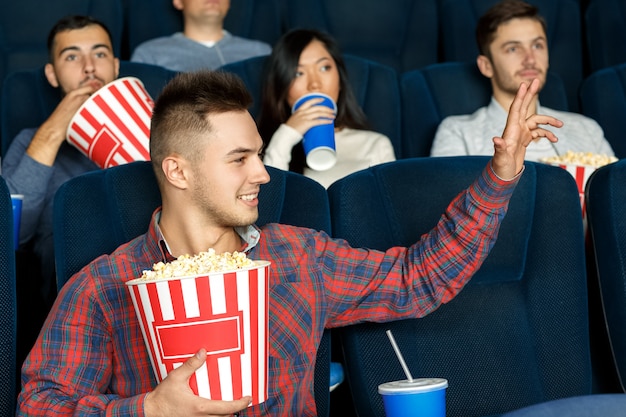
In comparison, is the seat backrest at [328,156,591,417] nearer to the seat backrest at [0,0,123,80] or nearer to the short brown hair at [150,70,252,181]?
the short brown hair at [150,70,252,181]

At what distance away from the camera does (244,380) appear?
3.13 ft

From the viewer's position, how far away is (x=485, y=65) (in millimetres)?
2277

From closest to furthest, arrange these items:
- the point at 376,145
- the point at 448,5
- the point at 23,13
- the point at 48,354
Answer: the point at 48,354 < the point at 376,145 < the point at 23,13 < the point at 448,5

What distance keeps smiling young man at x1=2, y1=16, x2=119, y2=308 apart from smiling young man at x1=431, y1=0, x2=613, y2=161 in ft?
2.60

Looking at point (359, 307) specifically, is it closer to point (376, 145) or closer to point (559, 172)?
point (559, 172)

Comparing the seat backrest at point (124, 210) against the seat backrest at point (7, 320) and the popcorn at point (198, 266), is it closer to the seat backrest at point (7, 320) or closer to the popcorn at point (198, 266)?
the seat backrest at point (7, 320)

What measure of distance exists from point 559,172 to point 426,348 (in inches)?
13.4

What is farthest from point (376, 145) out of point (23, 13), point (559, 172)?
point (23, 13)

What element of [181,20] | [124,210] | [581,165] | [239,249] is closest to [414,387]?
[239,249]

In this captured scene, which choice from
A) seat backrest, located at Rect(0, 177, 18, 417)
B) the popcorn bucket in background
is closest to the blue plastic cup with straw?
seat backrest, located at Rect(0, 177, 18, 417)

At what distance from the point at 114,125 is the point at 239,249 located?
0.44 meters

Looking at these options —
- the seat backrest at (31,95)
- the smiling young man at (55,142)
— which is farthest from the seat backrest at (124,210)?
the seat backrest at (31,95)

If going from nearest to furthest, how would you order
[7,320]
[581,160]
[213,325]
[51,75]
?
[213,325] < [7,320] < [581,160] < [51,75]

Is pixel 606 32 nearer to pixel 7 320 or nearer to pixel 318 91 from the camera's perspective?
pixel 318 91
